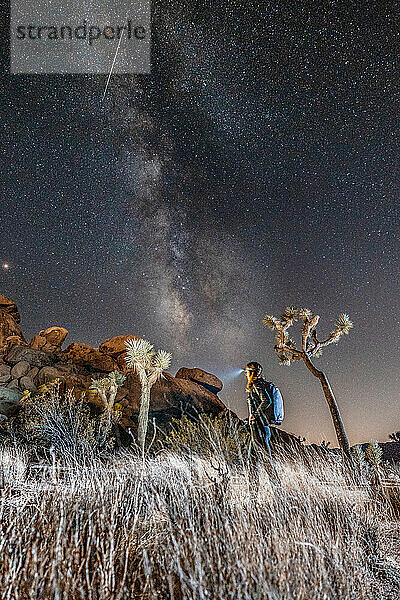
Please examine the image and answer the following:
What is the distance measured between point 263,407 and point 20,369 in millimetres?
21321

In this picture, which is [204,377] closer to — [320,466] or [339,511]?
[320,466]

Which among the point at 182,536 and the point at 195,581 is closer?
the point at 195,581

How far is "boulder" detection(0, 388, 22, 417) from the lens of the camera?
19.8 meters

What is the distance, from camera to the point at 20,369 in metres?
24.1

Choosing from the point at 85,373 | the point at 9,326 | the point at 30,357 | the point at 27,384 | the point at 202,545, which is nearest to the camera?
the point at 202,545

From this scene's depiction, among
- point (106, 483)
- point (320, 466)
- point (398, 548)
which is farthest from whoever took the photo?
point (320, 466)

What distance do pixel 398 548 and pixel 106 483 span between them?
4.04 meters

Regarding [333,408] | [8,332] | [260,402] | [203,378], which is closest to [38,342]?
[8,332]

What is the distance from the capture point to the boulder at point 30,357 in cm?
2510

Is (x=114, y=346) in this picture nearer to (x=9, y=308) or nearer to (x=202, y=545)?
(x=9, y=308)

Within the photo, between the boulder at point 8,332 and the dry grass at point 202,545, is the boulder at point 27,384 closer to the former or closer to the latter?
the boulder at point 8,332

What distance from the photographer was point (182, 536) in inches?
164

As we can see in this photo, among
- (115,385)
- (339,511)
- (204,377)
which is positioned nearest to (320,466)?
(339,511)

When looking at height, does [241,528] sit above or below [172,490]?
below
